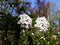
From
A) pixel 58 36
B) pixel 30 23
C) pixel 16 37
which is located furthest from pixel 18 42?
pixel 58 36

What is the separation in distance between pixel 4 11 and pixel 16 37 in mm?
713

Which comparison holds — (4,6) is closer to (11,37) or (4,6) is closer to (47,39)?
(11,37)

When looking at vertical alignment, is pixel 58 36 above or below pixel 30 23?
below

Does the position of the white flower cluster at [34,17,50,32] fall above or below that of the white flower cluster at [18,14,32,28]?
below

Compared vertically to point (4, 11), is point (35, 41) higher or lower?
lower

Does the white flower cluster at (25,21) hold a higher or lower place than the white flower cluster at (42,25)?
higher

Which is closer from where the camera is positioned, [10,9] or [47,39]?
[47,39]

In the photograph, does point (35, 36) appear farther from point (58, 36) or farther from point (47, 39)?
point (58, 36)

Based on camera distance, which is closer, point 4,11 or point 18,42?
point 18,42

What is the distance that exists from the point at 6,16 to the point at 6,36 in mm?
357

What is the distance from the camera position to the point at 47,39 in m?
4.03

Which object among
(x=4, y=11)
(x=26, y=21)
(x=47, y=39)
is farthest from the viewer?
(x=4, y=11)

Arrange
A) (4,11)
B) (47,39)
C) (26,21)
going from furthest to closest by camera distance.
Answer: (4,11), (47,39), (26,21)

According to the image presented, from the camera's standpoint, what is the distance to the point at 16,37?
4.09 metres
